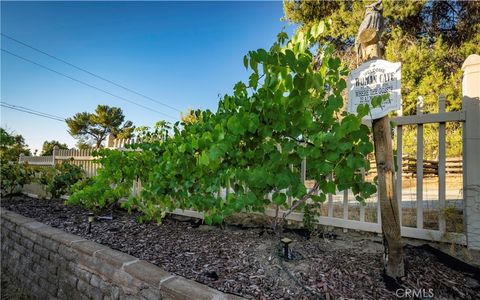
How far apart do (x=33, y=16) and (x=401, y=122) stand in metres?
8.73

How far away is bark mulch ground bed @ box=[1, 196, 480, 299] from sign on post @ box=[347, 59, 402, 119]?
3.16ft

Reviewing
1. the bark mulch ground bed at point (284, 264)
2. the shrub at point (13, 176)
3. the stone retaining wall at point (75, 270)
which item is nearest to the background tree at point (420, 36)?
the bark mulch ground bed at point (284, 264)

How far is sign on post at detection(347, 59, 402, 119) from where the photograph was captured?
1.43 metres

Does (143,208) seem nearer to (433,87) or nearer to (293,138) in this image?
(293,138)

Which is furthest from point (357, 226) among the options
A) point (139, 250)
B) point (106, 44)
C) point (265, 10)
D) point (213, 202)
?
point (106, 44)

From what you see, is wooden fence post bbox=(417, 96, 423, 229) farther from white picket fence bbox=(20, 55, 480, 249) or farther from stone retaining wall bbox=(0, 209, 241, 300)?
stone retaining wall bbox=(0, 209, 241, 300)

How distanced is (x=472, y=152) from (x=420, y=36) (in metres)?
10.5

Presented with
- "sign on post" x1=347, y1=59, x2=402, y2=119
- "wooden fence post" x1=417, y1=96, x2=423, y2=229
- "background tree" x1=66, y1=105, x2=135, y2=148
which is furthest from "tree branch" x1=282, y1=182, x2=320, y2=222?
"background tree" x1=66, y1=105, x2=135, y2=148

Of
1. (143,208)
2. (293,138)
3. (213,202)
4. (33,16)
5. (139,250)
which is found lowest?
(139,250)

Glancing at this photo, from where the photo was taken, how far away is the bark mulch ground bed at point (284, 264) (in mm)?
1433

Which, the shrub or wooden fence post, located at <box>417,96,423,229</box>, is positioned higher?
wooden fence post, located at <box>417,96,423,229</box>

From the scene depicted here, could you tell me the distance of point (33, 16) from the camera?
21.9 ft

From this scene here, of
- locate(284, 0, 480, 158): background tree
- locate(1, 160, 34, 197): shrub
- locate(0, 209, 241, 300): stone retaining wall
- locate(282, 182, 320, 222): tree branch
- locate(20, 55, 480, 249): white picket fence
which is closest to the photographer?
locate(0, 209, 241, 300): stone retaining wall

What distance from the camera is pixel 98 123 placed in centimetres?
3016
